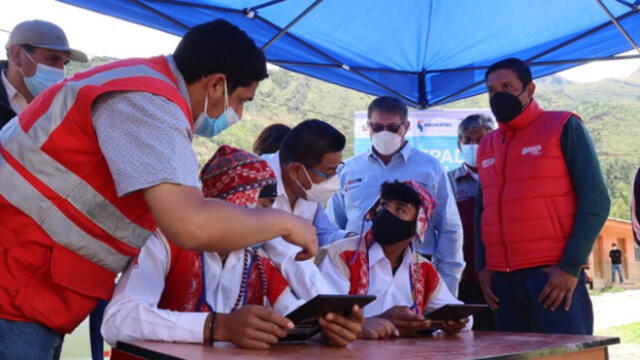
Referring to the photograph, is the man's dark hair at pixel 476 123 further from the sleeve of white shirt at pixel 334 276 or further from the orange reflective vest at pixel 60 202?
the orange reflective vest at pixel 60 202

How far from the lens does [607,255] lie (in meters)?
26.1

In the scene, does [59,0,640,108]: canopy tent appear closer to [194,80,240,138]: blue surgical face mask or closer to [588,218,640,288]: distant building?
[194,80,240,138]: blue surgical face mask

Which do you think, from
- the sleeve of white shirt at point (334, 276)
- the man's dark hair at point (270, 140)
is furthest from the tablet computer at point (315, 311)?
the man's dark hair at point (270, 140)

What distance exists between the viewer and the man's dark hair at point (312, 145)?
3.29 metres

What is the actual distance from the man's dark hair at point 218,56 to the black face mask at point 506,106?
6.79ft

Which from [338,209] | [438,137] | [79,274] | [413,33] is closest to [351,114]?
[438,137]

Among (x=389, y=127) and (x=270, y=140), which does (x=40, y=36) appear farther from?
(x=389, y=127)

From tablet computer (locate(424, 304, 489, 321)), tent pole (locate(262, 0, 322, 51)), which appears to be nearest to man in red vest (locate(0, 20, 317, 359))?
tablet computer (locate(424, 304, 489, 321))

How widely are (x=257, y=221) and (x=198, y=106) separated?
39 cm

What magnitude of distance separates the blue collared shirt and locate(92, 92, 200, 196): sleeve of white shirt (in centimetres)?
276

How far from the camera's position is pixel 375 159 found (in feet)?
14.3

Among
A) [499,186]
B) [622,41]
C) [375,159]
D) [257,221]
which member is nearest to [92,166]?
[257,221]

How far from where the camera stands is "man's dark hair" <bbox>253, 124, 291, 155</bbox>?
421 cm

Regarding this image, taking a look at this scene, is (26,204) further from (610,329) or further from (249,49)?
(610,329)
